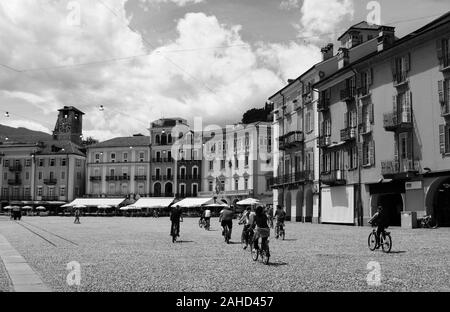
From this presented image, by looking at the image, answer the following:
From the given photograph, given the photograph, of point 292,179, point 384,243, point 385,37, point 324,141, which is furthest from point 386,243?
point 292,179

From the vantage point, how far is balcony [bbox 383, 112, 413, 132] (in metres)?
36.9

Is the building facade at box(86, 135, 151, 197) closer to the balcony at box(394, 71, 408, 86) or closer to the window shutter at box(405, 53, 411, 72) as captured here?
the balcony at box(394, 71, 408, 86)

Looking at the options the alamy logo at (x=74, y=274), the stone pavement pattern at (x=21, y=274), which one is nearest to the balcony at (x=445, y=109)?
the alamy logo at (x=74, y=274)

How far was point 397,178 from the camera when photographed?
1484 inches

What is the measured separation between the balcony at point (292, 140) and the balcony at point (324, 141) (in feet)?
17.1

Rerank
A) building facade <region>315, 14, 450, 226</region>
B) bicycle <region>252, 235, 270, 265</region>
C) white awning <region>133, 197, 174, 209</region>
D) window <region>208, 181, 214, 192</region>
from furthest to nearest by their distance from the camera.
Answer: window <region>208, 181, 214, 192</region> < white awning <region>133, 197, 174, 209</region> < building facade <region>315, 14, 450, 226</region> < bicycle <region>252, 235, 270, 265</region>

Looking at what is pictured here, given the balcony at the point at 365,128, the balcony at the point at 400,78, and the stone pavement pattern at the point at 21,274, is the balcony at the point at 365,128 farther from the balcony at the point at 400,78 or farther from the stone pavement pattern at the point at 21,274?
the stone pavement pattern at the point at 21,274

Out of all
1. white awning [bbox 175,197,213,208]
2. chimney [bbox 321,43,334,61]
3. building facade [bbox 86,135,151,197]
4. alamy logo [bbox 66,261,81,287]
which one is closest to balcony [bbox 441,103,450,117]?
chimney [bbox 321,43,334,61]

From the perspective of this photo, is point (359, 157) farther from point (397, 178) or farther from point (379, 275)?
point (379, 275)

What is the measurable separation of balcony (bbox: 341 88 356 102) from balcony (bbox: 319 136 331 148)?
4575 millimetres

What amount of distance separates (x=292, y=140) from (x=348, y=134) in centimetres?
1250

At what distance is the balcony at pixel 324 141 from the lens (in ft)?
161
